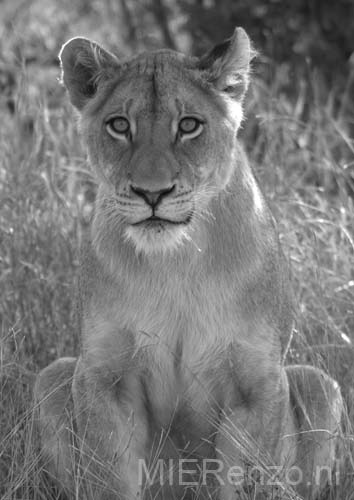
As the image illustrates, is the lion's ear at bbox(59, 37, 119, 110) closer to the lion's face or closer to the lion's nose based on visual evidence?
the lion's face

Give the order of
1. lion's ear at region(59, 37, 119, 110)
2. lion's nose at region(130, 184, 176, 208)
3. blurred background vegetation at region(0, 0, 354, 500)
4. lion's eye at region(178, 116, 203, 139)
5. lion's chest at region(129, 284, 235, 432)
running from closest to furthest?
lion's nose at region(130, 184, 176, 208) → lion's eye at region(178, 116, 203, 139) → lion's chest at region(129, 284, 235, 432) → lion's ear at region(59, 37, 119, 110) → blurred background vegetation at region(0, 0, 354, 500)

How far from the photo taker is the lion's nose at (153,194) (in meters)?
3.76

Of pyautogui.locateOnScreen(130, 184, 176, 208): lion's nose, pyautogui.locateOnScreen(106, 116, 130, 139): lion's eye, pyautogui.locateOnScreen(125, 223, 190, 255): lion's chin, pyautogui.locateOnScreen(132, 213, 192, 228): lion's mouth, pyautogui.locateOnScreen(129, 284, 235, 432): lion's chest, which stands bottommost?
pyautogui.locateOnScreen(129, 284, 235, 432): lion's chest

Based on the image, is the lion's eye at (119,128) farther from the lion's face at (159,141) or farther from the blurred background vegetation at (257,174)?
the blurred background vegetation at (257,174)

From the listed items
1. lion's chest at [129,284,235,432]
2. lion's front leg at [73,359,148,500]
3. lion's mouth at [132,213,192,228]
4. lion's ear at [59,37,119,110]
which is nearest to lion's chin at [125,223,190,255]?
lion's mouth at [132,213,192,228]

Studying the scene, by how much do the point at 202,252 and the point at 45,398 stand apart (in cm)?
75

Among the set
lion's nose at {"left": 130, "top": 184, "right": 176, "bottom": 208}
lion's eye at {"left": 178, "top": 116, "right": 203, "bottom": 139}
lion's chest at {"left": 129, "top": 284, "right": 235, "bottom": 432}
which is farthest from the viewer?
lion's chest at {"left": 129, "top": 284, "right": 235, "bottom": 432}

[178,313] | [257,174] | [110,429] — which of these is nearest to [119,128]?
[178,313]

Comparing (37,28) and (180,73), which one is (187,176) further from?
(37,28)

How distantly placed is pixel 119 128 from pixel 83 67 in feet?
1.19

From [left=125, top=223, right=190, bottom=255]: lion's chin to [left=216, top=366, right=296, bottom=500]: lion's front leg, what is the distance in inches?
21.6

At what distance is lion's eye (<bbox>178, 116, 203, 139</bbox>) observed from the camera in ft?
12.9

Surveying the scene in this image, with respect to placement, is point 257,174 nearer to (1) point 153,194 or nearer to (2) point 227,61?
(2) point 227,61

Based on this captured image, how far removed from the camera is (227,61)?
4.11 meters
